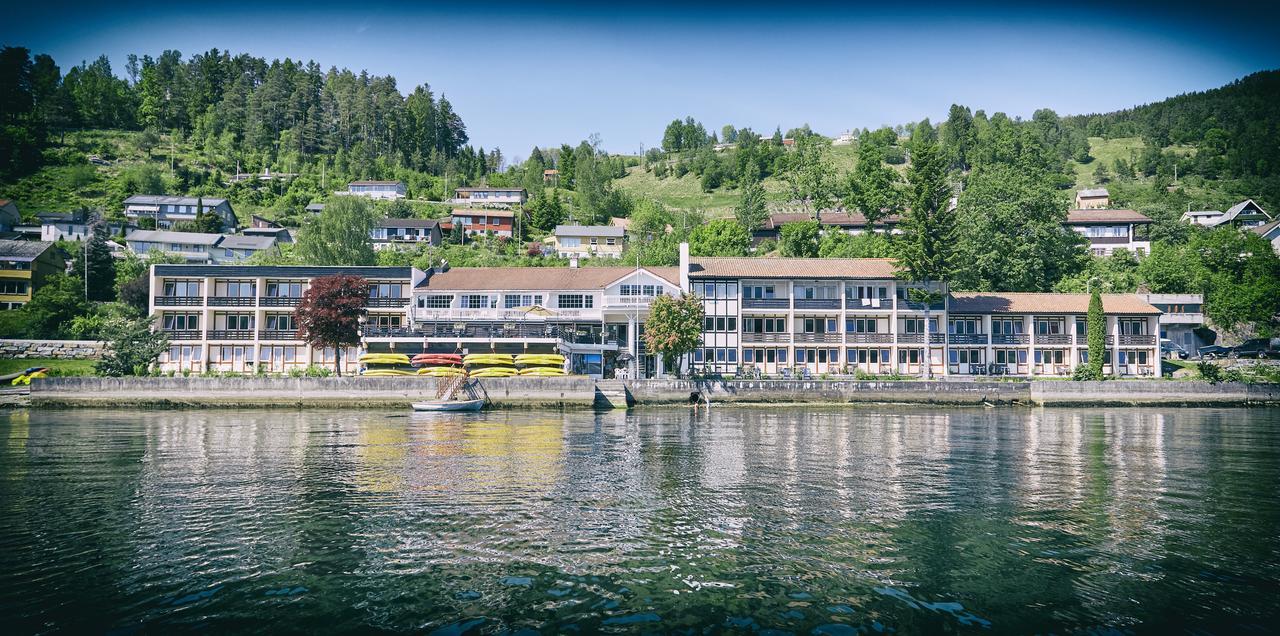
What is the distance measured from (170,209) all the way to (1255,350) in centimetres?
14653

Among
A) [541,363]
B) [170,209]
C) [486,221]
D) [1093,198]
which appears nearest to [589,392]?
[541,363]

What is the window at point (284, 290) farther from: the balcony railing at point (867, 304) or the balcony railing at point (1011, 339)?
the balcony railing at point (1011, 339)

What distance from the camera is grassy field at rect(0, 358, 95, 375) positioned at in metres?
59.5

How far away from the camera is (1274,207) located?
388 ft

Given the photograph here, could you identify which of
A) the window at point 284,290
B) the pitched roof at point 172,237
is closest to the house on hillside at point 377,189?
the pitched roof at point 172,237

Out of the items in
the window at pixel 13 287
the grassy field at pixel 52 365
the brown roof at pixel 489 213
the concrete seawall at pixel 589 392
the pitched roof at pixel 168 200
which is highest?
the pitched roof at pixel 168 200

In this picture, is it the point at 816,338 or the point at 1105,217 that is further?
the point at 1105,217

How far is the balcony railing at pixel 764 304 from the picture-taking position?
214 ft

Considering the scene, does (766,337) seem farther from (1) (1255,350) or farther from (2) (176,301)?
(2) (176,301)

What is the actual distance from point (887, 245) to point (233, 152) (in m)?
138

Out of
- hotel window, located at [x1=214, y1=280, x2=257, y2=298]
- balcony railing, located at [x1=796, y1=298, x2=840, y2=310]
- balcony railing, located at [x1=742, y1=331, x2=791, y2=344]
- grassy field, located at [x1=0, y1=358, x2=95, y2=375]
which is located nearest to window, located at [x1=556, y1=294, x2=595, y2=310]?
balcony railing, located at [x1=742, y1=331, x2=791, y2=344]

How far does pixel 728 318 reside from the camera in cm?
6500

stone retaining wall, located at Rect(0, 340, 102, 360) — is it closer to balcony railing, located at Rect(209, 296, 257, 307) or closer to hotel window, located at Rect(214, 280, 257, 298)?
balcony railing, located at Rect(209, 296, 257, 307)

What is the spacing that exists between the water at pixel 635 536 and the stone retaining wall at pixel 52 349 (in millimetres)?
→ 41568
